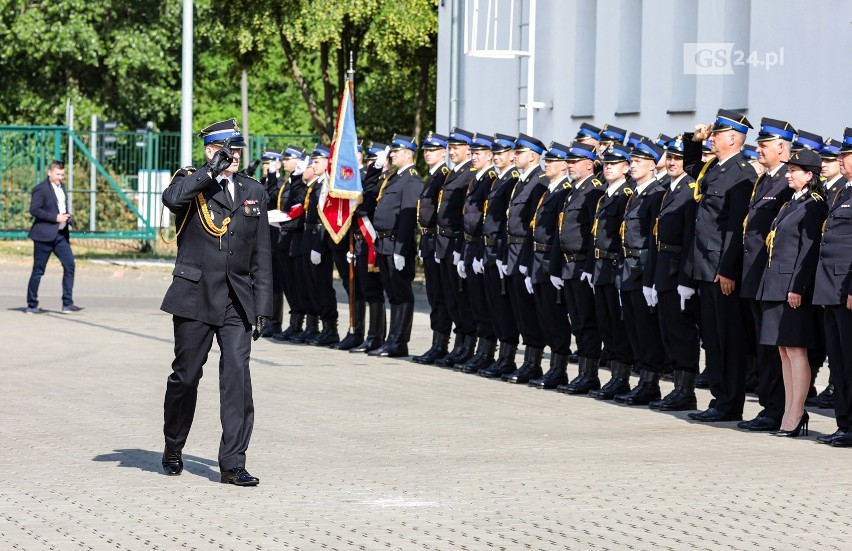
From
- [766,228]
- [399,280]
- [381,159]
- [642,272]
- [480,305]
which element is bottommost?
[480,305]

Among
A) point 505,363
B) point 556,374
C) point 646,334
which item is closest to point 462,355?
point 505,363

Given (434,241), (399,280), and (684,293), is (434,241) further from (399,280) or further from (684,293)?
(684,293)

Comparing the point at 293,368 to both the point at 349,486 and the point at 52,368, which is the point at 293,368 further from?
the point at 349,486

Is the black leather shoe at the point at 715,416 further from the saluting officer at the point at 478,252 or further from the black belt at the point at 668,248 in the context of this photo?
the saluting officer at the point at 478,252

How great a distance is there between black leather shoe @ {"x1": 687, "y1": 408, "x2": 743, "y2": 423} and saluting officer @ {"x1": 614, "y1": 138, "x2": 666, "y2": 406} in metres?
0.99

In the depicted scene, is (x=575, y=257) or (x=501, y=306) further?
(x=501, y=306)

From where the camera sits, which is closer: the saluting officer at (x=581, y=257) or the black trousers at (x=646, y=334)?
the black trousers at (x=646, y=334)

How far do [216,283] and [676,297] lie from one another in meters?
4.69

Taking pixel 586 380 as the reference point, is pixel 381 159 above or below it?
above

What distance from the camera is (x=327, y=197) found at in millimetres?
18078

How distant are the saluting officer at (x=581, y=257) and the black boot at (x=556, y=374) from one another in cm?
21

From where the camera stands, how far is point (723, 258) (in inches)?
495

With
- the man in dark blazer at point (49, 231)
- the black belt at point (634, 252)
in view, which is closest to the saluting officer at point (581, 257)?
the black belt at point (634, 252)

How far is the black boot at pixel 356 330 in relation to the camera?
60.0 feet
